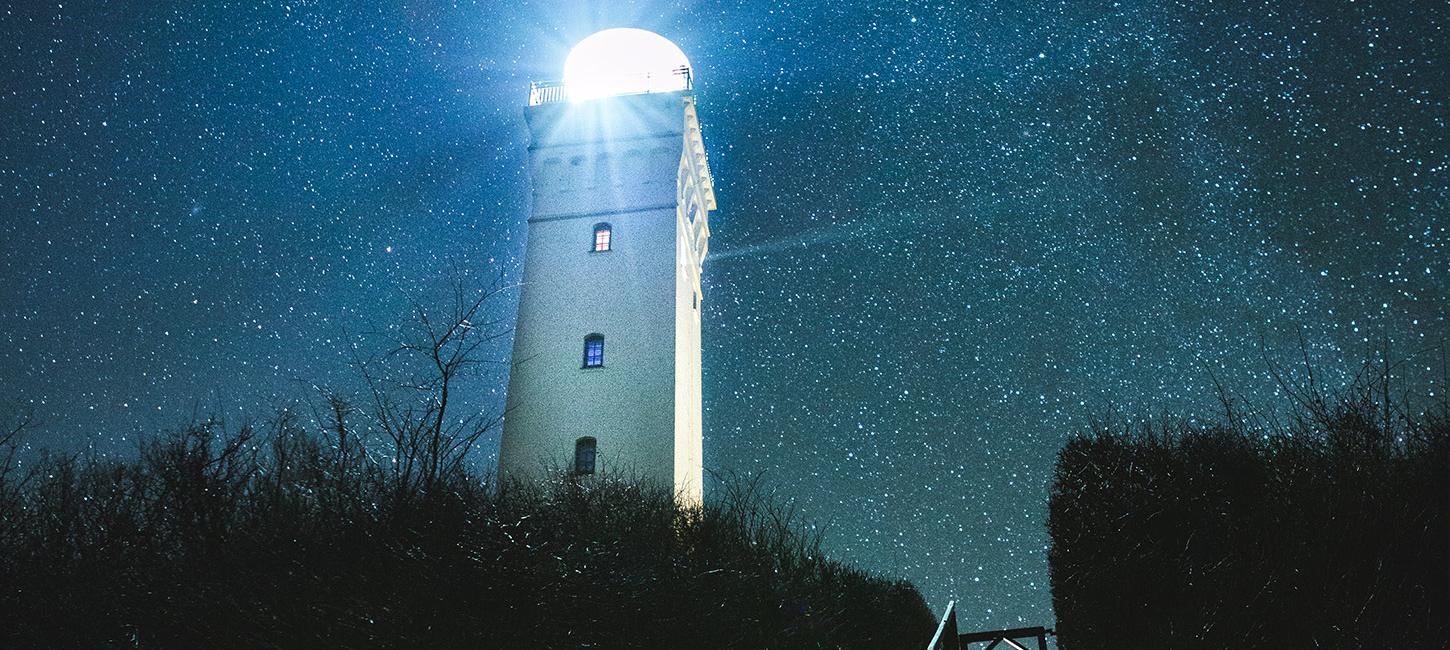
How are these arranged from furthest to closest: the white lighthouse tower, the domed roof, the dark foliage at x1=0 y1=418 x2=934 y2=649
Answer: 1. the domed roof
2. the white lighthouse tower
3. the dark foliage at x1=0 y1=418 x2=934 y2=649

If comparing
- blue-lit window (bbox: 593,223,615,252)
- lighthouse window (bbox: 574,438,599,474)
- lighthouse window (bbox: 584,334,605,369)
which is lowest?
lighthouse window (bbox: 574,438,599,474)

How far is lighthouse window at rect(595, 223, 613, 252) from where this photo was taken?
76.4 feet

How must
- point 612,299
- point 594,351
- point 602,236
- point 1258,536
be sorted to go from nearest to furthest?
point 1258,536, point 594,351, point 612,299, point 602,236

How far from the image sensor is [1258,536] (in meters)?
9.88

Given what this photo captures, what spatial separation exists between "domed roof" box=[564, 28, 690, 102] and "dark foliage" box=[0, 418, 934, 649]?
537 inches

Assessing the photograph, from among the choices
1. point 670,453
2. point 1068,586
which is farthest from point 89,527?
point 1068,586

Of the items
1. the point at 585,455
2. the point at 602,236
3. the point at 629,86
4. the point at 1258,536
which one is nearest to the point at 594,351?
the point at 585,455

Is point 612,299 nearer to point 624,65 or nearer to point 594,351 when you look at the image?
point 594,351

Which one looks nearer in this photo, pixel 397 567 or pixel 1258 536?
pixel 1258 536

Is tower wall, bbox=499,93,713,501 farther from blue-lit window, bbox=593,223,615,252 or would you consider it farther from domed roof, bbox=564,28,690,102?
domed roof, bbox=564,28,690,102

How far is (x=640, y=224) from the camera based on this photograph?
23.5m

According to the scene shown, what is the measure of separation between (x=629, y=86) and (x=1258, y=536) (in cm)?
2194

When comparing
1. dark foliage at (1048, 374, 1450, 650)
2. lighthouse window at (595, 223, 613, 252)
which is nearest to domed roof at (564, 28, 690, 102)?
lighthouse window at (595, 223, 613, 252)

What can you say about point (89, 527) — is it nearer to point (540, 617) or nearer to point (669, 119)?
point (540, 617)
